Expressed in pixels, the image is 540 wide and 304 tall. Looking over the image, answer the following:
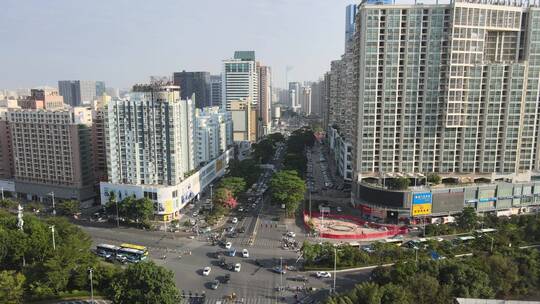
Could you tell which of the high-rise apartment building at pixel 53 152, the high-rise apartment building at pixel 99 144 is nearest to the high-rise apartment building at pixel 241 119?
the high-rise apartment building at pixel 99 144

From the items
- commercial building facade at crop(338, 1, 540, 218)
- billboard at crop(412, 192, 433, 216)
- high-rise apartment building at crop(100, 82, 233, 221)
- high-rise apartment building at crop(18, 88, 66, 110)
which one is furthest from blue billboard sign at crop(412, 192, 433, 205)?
high-rise apartment building at crop(18, 88, 66, 110)

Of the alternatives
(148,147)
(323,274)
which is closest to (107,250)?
(148,147)

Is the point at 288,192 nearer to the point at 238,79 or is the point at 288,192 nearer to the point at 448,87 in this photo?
the point at 448,87

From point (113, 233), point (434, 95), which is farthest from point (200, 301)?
point (434, 95)

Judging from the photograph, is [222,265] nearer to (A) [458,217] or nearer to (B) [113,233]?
(B) [113,233]

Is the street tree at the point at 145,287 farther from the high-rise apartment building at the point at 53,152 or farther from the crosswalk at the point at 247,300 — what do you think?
the high-rise apartment building at the point at 53,152

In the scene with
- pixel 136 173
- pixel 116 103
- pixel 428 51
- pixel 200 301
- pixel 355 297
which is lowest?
pixel 200 301
